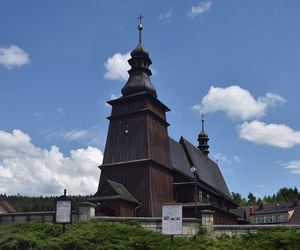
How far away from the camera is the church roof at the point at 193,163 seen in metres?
43.7

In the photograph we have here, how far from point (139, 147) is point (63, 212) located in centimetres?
1879

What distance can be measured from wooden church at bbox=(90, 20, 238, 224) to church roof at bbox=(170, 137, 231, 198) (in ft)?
0.71

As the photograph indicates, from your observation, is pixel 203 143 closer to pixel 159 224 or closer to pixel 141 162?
pixel 141 162

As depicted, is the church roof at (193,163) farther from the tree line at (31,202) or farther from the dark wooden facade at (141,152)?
the tree line at (31,202)

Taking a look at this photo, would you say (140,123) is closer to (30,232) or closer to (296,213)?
(30,232)

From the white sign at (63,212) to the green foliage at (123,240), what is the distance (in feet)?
1.94

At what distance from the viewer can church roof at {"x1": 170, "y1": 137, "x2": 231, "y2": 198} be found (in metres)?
43.7

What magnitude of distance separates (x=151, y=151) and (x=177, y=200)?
588 cm

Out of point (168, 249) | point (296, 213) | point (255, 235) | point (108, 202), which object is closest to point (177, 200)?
point (108, 202)

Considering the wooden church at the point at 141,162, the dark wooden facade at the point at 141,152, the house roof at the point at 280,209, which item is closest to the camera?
the wooden church at the point at 141,162

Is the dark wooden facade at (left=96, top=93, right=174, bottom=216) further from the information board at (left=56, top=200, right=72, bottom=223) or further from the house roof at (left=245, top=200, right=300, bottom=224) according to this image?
the house roof at (left=245, top=200, right=300, bottom=224)

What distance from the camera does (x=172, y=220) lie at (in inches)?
687

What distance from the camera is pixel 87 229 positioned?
1972 cm

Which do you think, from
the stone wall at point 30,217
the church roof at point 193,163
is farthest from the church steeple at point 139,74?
the stone wall at point 30,217
